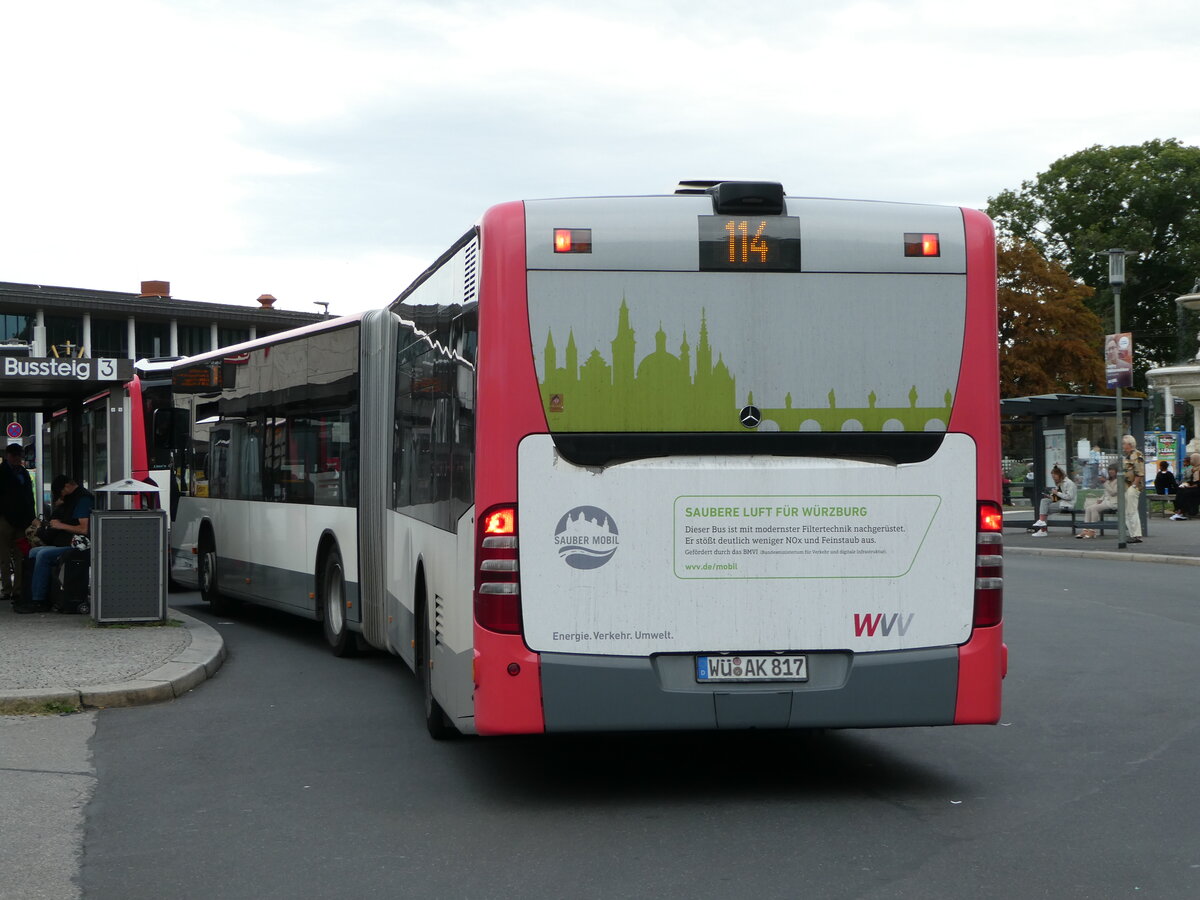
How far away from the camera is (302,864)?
20.2 ft

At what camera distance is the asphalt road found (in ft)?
19.3

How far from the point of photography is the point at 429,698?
914cm

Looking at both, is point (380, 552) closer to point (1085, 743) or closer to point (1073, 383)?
point (1085, 743)

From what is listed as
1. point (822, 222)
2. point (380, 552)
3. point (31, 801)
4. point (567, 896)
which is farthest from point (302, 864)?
point (380, 552)

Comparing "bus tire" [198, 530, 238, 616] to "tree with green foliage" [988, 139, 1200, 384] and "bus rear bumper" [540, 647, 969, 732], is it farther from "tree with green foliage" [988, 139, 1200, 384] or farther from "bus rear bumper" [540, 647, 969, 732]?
"tree with green foliage" [988, 139, 1200, 384]

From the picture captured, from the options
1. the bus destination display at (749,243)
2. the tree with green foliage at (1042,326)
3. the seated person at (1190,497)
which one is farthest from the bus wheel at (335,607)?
the tree with green foliage at (1042,326)

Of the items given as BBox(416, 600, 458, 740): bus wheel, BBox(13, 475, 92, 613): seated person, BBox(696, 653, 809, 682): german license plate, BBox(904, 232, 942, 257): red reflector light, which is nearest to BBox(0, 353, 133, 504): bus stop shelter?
BBox(13, 475, 92, 613): seated person

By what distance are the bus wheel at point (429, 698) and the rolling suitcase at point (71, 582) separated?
8313 mm

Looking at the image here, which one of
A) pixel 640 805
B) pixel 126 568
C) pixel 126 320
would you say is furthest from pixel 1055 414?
pixel 126 320

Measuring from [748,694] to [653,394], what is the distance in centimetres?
142

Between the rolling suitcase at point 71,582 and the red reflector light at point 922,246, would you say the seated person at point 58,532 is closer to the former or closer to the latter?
the rolling suitcase at point 71,582

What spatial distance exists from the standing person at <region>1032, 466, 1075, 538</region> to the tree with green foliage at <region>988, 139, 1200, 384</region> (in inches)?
1411

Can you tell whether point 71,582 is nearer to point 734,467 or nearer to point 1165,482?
point 734,467

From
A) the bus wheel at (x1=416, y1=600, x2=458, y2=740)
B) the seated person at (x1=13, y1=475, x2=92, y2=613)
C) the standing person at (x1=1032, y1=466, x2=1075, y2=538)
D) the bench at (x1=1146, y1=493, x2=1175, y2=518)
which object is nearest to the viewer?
the bus wheel at (x1=416, y1=600, x2=458, y2=740)
